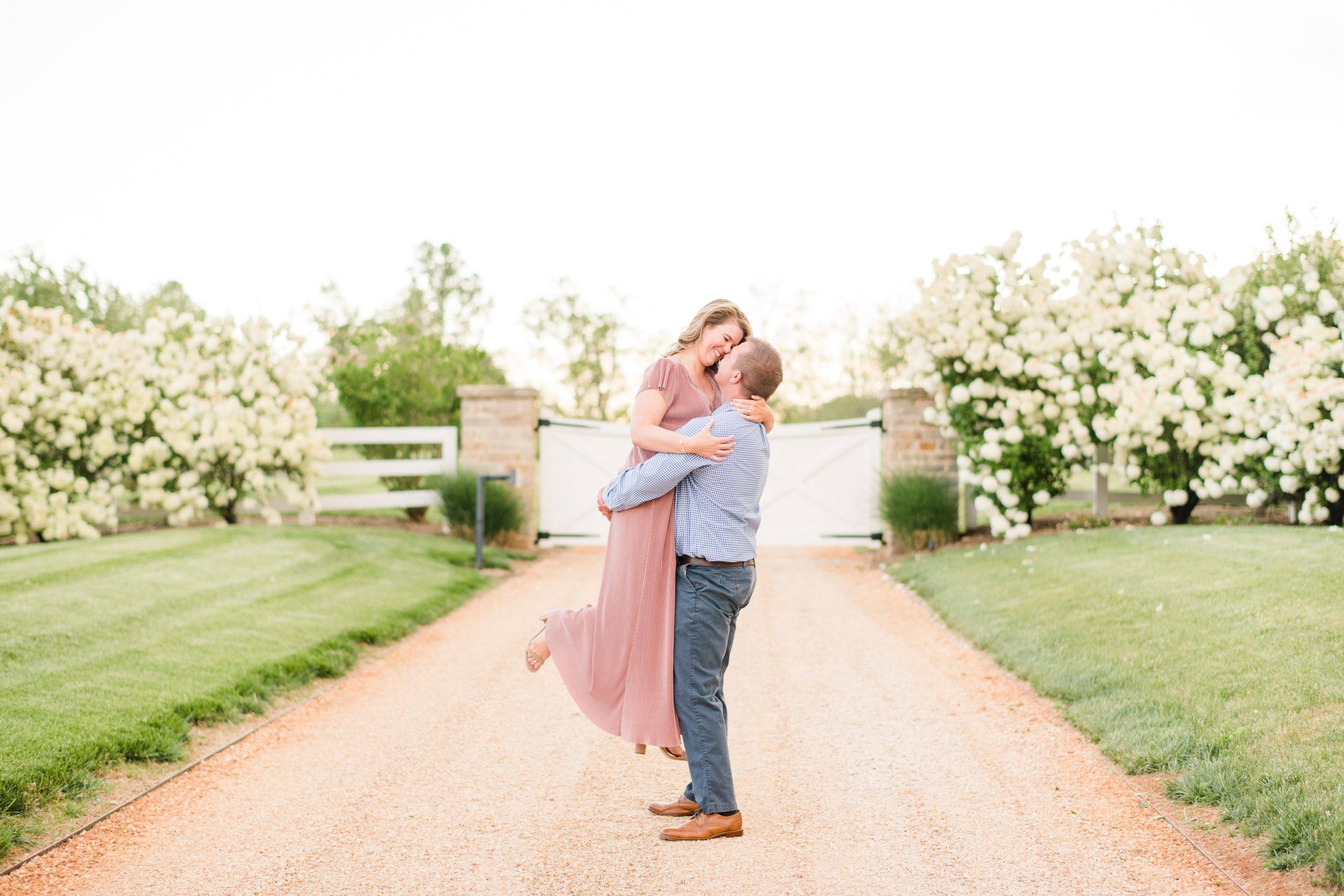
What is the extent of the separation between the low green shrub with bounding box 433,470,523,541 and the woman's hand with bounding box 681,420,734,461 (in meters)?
8.18

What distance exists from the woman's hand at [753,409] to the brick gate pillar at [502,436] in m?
8.68

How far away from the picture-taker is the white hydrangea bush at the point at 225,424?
996 cm

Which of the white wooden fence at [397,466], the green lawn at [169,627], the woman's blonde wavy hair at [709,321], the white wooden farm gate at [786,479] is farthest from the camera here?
the white wooden farm gate at [786,479]

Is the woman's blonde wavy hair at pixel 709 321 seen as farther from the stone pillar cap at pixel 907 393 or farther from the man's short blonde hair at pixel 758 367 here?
the stone pillar cap at pixel 907 393

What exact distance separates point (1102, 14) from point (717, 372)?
8.12 meters

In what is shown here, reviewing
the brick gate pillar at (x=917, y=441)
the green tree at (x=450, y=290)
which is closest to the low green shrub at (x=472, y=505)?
the brick gate pillar at (x=917, y=441)

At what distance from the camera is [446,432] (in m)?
12.2

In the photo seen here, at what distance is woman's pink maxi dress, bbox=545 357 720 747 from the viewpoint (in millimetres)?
3428

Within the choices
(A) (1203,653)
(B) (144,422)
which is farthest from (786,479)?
(A) (1203,653)

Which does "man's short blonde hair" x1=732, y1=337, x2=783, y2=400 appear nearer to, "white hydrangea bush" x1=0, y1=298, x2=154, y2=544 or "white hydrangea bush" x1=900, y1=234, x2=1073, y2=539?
"white hydrangea bush" x1=900, y1=234, x2=1073, y2=539

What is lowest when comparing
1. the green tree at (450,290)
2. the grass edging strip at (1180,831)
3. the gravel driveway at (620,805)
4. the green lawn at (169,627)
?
the gravel driveway at (620,805)

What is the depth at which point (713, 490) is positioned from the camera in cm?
343

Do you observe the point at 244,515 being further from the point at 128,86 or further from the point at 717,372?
the point at 717,372

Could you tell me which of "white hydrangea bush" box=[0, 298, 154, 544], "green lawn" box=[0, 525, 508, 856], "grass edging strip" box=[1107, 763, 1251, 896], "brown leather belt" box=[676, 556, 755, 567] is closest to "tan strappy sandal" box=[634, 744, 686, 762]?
"brown leather belt" box=[676, 556, 755, 567]
